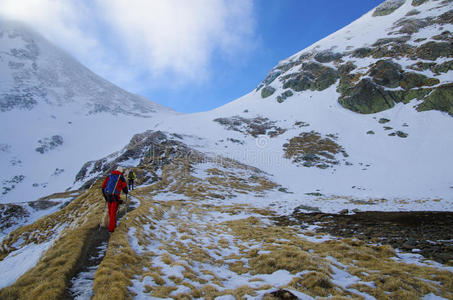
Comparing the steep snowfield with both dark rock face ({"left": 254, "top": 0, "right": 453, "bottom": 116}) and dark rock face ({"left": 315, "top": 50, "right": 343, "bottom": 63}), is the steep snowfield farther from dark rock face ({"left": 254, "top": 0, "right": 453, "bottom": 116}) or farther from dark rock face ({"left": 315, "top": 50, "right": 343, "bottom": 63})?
dark rock face ({"left": 315, "top": 50, "right": 343, "bottom": 63})

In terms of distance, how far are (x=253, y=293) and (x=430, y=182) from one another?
42519mm

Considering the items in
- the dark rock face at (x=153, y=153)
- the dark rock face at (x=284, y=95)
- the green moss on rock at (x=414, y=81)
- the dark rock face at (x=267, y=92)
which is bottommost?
the dark rock face at (x=153, y=153)

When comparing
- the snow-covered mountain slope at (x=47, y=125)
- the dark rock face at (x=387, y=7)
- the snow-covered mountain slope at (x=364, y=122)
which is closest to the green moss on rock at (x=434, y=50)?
the snow-covered mountain slope at (x=364, y=122)

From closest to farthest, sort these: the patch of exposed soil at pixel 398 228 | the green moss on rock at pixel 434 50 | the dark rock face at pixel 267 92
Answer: the patch of exposed soil at pixel 398 228 < the green moss on rock at pixel 434 50 < the dark rock face at pixel 267 92

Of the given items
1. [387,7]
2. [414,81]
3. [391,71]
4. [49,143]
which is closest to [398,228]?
[414,81]

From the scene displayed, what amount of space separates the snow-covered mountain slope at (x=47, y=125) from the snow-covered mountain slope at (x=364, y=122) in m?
67.7

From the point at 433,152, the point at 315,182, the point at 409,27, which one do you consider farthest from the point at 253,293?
the point at 409,27

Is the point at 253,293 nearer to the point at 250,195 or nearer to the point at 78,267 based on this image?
the point at 78,267

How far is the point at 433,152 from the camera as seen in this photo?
4347 centimetres

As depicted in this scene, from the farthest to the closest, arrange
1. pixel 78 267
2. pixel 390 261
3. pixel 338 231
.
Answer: pixel 338 231 < pixel 390 261 < pixel 78 267

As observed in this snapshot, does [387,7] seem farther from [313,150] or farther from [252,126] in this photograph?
[313,150]

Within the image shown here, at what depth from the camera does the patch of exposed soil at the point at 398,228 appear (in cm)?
919

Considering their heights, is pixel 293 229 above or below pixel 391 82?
below

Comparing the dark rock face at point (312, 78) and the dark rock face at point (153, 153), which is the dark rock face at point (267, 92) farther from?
the dark rock face at point (153, 153)
